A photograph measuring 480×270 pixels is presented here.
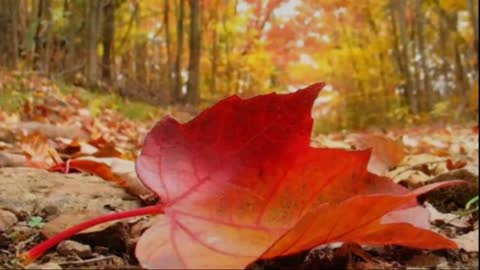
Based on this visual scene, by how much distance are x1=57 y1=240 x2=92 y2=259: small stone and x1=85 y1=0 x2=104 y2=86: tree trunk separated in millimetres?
416

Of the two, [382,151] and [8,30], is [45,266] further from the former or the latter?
[382,151]

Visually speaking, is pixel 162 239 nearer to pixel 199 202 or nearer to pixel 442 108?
pixel 199 202

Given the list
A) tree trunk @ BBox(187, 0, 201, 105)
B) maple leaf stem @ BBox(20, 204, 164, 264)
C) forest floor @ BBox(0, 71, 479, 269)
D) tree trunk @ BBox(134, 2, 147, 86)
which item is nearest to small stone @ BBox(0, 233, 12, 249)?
forest floor @ BBox(0, 71, 479, 269)

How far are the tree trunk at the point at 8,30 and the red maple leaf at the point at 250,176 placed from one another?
14.9 inches

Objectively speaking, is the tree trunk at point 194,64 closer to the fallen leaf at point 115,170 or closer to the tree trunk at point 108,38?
the tree trunk at point 108,38

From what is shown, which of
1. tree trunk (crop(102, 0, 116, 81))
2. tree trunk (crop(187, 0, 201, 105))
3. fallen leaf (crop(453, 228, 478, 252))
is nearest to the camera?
fallen leaf (crop(453, 228, 478, 252))

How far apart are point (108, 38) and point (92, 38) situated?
0.20ft

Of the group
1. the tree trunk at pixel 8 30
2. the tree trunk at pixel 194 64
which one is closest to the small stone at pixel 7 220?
the tree trunk at pixel 8 30

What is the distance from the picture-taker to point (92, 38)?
108 cm

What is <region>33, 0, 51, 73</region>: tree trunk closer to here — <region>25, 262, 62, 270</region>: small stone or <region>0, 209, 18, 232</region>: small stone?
<region>0, 209, 18, 232</region>: small stone

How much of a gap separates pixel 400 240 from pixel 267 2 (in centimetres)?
45

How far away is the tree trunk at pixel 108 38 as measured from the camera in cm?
95

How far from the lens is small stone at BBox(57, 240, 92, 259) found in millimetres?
507

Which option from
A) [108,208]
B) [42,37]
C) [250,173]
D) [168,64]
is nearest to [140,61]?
[168,64]
